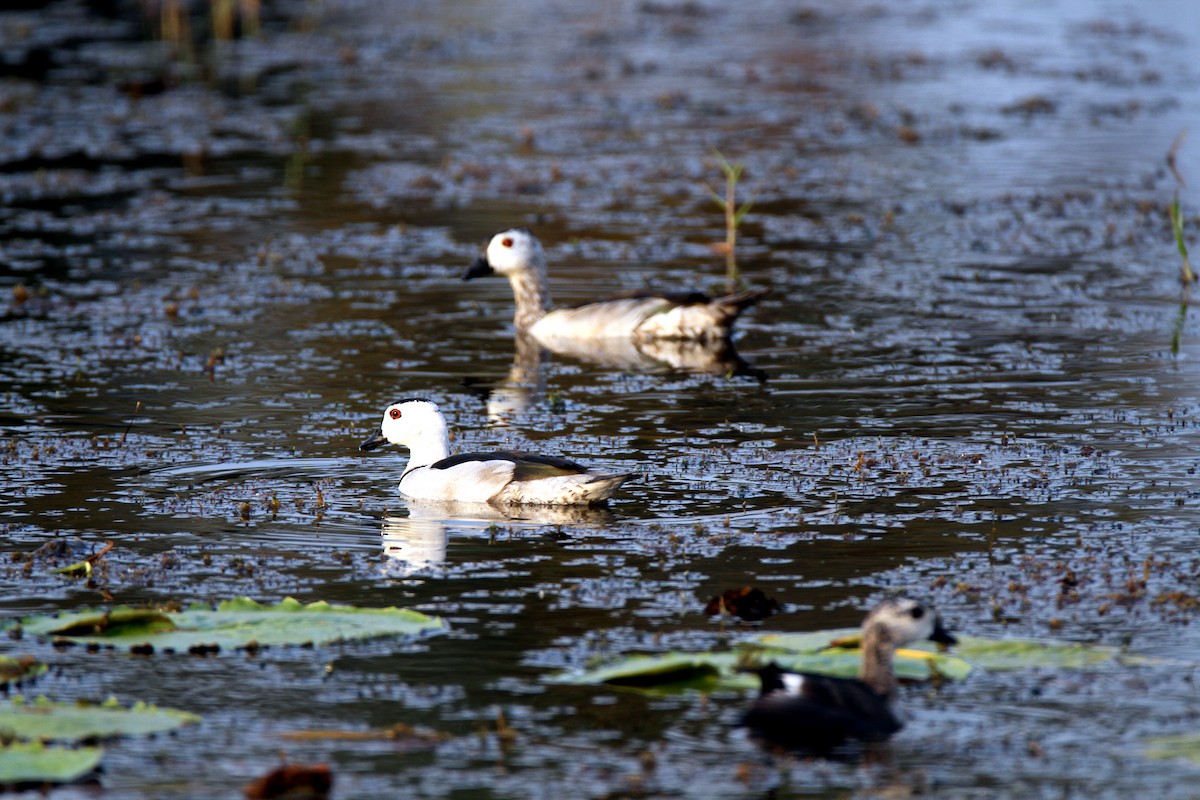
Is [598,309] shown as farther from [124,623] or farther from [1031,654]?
[1031,654]

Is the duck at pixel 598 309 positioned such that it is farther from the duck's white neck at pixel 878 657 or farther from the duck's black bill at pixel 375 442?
the duck's white neck at pixel 878 657

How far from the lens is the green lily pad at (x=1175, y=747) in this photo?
633 centimetres

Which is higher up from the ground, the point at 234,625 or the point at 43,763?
the point at 234,625

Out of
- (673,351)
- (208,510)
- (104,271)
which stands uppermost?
(104,271)

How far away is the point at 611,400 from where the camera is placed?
12.9 m

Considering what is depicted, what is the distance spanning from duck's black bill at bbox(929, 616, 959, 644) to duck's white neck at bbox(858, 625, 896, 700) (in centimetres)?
30

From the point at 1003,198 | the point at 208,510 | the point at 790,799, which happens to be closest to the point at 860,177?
the point at 1003,198

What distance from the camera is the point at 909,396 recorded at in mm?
12516

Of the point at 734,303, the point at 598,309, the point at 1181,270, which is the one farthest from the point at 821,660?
the point at 1181,270

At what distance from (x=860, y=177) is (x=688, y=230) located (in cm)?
333

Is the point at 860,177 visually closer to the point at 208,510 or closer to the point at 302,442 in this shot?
the point at 302,442

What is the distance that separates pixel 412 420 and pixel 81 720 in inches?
164

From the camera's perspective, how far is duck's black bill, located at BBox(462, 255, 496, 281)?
1616 centimetres

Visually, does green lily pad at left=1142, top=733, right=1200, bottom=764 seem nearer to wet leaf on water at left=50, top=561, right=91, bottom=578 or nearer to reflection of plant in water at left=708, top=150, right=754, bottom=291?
wet leaf on water at left=50, top=561, right=91, bottom=578
